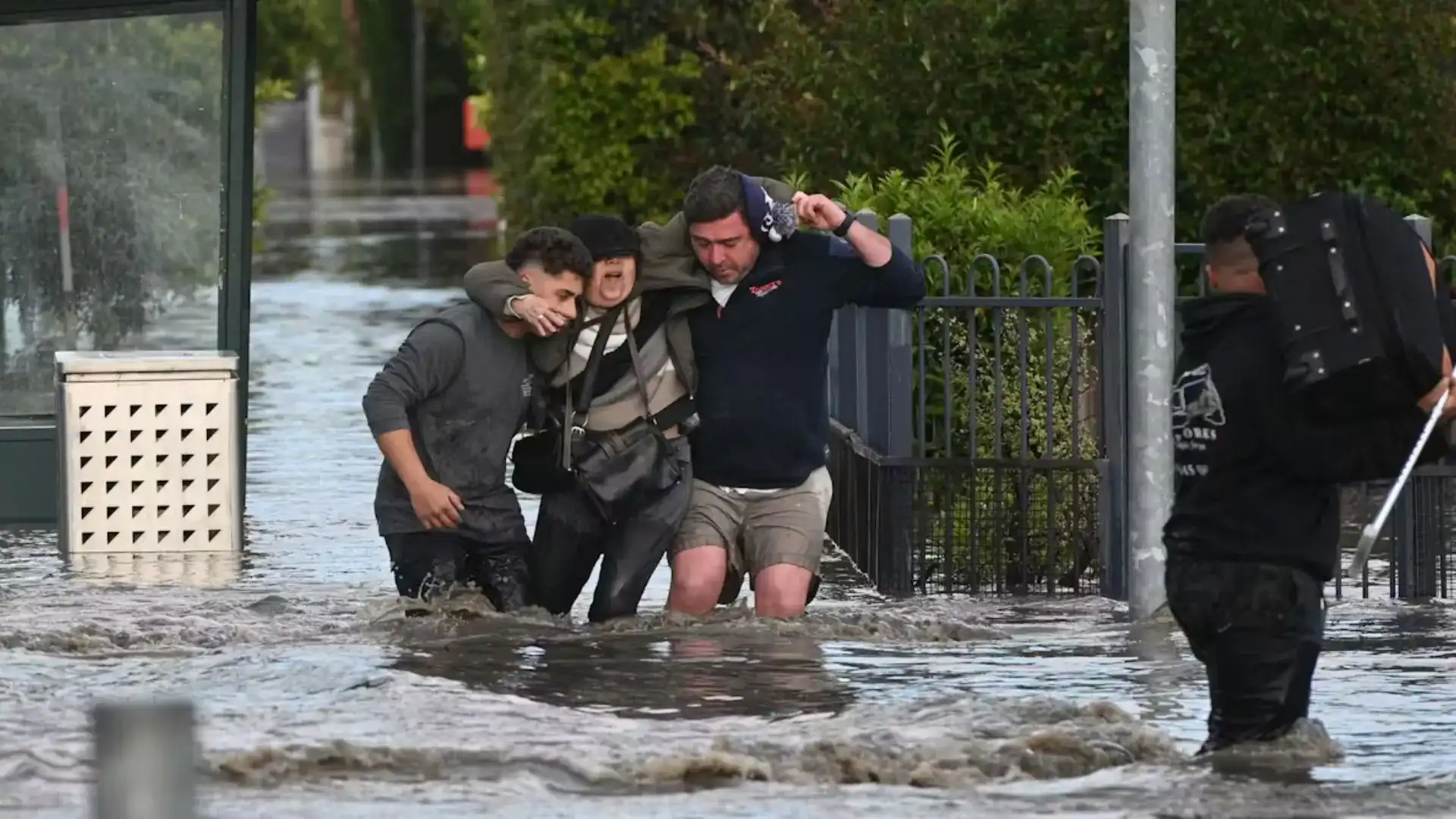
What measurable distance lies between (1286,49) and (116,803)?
9.84m

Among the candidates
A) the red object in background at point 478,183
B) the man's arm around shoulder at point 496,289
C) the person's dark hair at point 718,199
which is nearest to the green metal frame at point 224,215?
the man's arm around shoulder at point 496,289

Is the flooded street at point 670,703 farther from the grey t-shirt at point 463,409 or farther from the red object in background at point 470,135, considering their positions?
the red object in background at point 470,135

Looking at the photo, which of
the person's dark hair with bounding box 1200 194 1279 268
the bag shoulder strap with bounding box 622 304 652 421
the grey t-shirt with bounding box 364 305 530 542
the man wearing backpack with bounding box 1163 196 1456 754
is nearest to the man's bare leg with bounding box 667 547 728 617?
the bag shoulder strap with bounding box 622 304 652 421

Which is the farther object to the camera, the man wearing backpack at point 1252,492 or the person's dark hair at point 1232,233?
the person's dark hair at point 1232,233

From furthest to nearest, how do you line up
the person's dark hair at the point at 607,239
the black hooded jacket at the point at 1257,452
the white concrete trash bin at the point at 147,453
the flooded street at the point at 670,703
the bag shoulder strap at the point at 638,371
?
the white concrete trash bin at the point at 147,453 → the bag shoulder strap at the point at 638,371 → the person's dark hair at the point at 607,239 → the flooded street at the point at 670,703 → the black hooded jacket at the point at 1257,452

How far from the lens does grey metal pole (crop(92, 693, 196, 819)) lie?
4121 millimetres

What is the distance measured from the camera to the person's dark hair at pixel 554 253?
28.3ft

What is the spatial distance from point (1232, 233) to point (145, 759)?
349cm

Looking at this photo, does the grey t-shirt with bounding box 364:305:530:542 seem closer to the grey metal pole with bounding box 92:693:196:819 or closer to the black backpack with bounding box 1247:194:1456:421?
the black backpack with bounding box 1247:194:1456:421

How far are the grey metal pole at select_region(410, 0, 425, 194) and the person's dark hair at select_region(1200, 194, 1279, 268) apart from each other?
72.1 meters

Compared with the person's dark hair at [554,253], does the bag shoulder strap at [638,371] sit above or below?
below

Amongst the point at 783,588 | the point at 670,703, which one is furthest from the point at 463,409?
the point at 670,703

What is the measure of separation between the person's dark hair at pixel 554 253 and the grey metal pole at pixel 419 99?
230 feet

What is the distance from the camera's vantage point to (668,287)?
8836 millimetres
